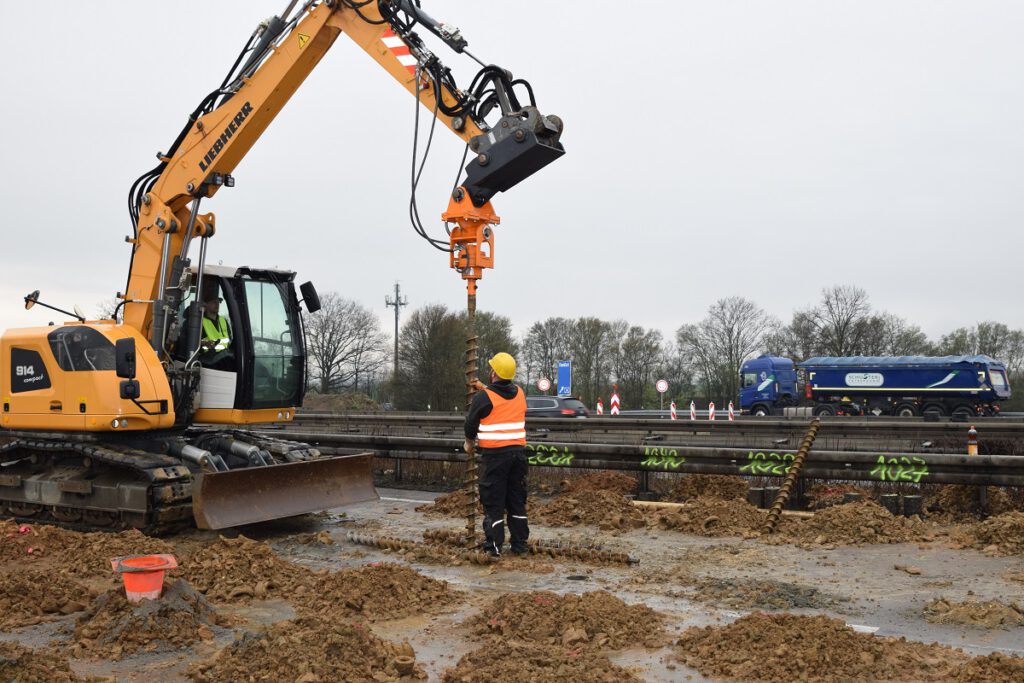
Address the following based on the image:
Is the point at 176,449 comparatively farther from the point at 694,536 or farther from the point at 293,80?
the point at 694,536

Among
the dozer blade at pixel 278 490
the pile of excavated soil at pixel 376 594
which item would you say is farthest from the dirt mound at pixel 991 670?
the dozer blade at pixel 278 490

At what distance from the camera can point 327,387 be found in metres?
64.5

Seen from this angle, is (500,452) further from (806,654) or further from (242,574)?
(806,654)

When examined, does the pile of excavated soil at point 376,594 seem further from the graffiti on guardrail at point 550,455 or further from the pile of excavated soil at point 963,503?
the pile of excavated soil at point 963,503

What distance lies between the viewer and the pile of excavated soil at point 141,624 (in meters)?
5.38

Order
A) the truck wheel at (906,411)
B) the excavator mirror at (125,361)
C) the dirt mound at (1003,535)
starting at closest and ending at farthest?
the dirt mound at (1003,535), the excavator mirror at (125,361), the truck wheel at (906,411)

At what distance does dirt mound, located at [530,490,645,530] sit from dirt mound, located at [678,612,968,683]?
4.15 metres

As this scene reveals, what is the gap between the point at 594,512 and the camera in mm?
9875

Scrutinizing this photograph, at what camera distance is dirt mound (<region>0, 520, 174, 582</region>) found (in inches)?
300

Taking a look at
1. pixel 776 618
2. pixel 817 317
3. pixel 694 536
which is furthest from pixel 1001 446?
pixel 817 317

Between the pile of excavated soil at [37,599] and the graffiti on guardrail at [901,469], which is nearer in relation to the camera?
the pile of excavated soil at [37,599]

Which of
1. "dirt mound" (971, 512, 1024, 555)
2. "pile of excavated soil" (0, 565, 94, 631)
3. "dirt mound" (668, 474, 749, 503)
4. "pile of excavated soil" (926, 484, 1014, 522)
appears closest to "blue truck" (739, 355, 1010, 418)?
"dirt mound" (668, 474, 749, 503)

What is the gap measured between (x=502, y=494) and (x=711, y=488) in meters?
4.23

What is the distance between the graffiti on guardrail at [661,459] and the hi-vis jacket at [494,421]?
3402 millimetres
